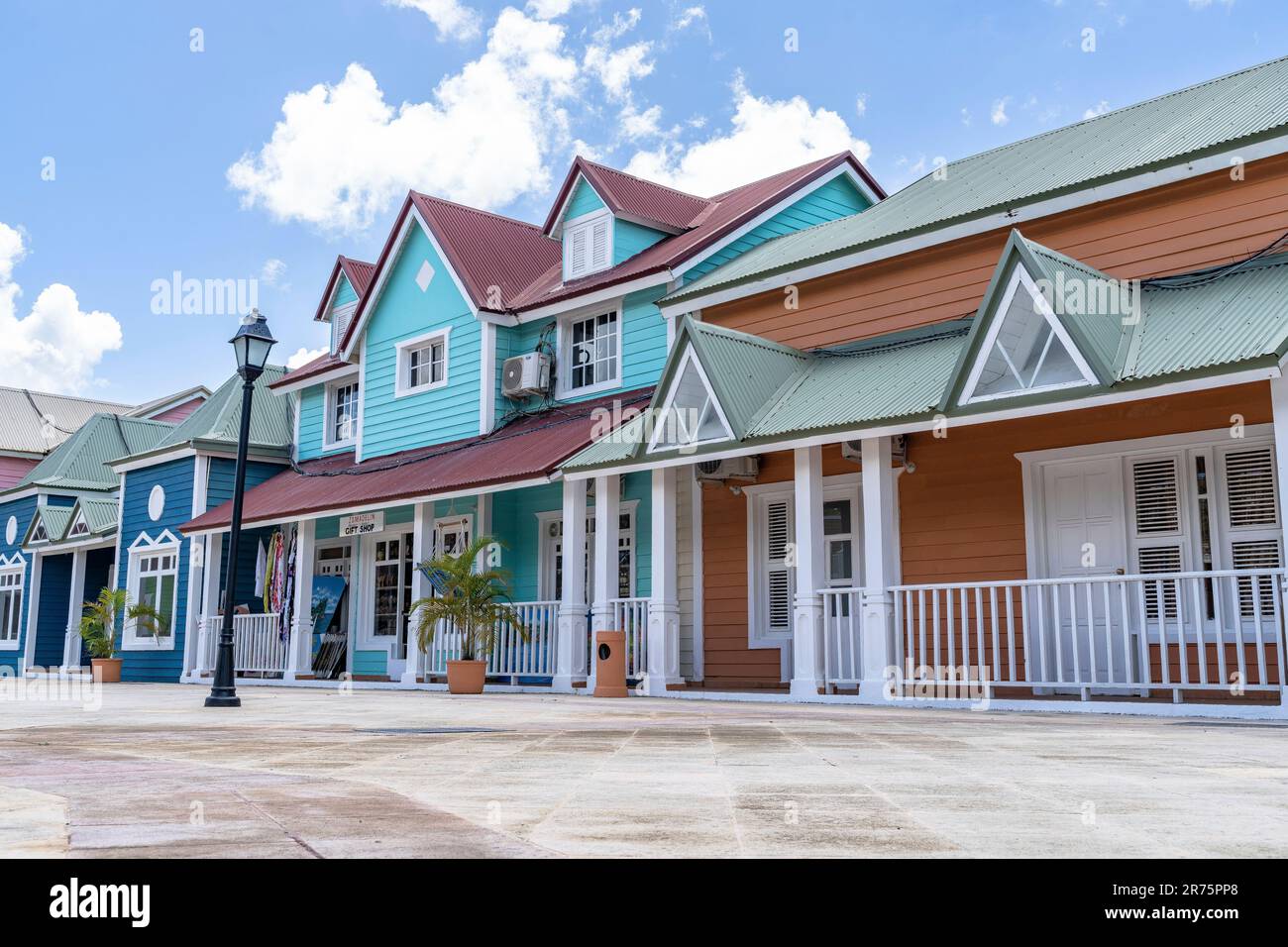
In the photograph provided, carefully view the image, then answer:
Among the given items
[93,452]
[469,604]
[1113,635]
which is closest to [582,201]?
[469,604]

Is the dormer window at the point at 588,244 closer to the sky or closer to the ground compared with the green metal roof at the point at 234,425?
closer to the sky

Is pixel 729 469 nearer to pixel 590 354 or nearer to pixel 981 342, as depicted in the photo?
pixel 590 354

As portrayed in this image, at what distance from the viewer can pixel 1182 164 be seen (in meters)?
11.4

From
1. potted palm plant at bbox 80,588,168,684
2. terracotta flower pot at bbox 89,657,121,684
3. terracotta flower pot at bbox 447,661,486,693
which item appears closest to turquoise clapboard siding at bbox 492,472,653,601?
terracotta flower pot at bbox 447,661,486,693

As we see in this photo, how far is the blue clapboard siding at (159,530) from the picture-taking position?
77.4ft

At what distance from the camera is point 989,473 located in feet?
42.2

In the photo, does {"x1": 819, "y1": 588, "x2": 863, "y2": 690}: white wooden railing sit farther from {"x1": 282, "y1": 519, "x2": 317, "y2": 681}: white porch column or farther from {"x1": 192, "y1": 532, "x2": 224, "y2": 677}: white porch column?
{"x1": 192, "y1": 532, "x2": 224, "y2": 677}: white porch column

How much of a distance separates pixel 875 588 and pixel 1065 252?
411 cm

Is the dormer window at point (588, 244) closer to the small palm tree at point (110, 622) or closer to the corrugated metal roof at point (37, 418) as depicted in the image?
the small palm tree at point (110, 622)

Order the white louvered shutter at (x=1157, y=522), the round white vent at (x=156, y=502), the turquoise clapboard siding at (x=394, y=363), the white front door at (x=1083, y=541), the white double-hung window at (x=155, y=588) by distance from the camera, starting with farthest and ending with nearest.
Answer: the round white vent at (x=156, y=502) → the white double-hung window at (x=155, y=588) → the turquoise clapboard siding at (x=394, y=363) → the white front door at (x=1083, y=541) → the white louvered shutter at (x=1157, y=522)

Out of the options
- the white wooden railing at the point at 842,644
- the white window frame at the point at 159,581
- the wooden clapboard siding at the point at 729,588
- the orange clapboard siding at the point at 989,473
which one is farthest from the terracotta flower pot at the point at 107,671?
Answer: the white wooden railing at the point at 842,644

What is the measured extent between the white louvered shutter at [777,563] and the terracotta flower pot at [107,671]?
1442 cm

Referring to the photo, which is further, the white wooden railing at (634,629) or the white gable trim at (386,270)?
the white gable trim at (386,270)
